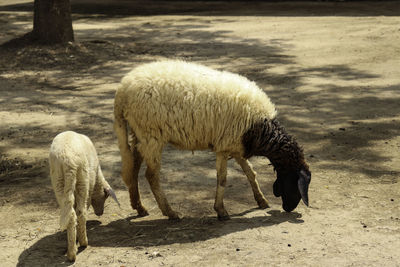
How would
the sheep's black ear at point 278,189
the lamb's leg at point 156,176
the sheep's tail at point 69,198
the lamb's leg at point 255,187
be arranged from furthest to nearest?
the lamb's leg at point 255,187 < the sheep's black ear at point 278,189 < the lamb's leg at point 156,176 < the sheep's tail at point 69,198

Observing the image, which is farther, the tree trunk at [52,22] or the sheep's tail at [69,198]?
the tree trunk at [52,22]

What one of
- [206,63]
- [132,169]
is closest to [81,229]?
[132,169]

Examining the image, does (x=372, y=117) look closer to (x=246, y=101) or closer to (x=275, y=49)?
(x=246, y=101)

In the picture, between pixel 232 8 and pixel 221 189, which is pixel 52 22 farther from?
pixel 221 189

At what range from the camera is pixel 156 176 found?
575 cm

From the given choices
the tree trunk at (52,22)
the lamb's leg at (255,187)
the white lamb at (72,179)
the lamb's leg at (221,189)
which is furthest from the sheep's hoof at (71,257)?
the tree trunk at (52,22)

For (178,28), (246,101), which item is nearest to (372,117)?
(246,101)

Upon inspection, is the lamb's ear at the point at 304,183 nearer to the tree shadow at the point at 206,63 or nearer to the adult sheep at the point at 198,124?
the adult sheep at the point at 198,124

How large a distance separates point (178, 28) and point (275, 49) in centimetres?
393

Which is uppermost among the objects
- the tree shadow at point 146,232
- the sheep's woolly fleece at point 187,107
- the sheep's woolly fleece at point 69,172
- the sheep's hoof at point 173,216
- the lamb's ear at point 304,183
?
the sheep's woolly fleece at point 187,107

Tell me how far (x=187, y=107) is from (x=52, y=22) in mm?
8757

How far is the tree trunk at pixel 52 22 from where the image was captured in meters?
13.2

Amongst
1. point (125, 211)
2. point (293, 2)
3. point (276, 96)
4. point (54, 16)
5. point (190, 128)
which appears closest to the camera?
point (190, 128)

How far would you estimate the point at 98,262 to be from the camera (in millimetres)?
4941
